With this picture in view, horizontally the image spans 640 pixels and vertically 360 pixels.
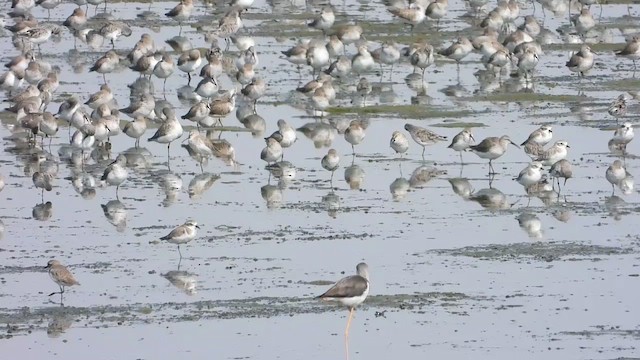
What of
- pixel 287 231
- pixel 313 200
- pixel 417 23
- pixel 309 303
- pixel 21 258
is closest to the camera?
pixel 309 303

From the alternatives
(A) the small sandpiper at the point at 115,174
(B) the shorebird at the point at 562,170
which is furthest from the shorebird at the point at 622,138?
(A) the small sandpiper at the point at 115,174

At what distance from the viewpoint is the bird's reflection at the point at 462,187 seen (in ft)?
76.4

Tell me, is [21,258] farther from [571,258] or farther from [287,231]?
[571,258]

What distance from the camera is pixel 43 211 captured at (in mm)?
22312

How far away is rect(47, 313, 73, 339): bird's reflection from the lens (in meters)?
16.4

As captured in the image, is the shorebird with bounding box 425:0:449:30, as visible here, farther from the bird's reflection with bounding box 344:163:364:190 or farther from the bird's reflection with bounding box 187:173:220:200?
the bird's reflection with bounding box 187:173:220:200

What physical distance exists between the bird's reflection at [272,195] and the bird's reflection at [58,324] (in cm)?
596

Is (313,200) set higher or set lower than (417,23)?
lower

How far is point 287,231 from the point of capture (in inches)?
824

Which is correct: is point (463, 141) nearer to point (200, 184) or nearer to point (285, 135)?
point (285, 135)

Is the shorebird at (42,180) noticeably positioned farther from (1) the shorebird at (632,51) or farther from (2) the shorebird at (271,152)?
(1) the shorebird at (632,51)

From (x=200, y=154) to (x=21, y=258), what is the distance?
23.2 ft

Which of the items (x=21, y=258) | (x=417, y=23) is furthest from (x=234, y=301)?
(x=417, y=23)

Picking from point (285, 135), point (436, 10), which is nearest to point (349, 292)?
point (285, 135)
